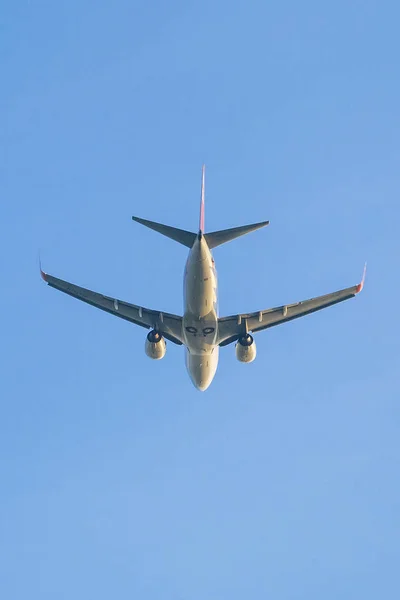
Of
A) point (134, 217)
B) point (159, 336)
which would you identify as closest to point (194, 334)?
point (159, 336)

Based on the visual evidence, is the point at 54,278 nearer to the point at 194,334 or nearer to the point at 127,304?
the point at 127,304

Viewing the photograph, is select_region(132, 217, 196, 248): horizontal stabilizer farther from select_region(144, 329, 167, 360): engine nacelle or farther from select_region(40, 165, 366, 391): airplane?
select_region(144, 329, 167, 360): engine nacelle

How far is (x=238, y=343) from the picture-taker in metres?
46.7

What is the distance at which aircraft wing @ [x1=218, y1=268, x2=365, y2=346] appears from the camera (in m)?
47.3

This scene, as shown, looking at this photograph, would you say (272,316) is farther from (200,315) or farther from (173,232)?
(173,232)

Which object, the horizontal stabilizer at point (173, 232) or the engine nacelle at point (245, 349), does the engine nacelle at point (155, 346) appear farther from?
the horizontal stabilizer at point (173, 232)

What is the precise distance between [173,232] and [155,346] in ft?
25.0

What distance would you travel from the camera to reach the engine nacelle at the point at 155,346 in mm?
46219

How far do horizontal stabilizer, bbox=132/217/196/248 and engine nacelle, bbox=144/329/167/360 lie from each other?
685 centimetres

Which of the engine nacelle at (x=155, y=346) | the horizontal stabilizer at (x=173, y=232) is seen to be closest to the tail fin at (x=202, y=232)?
the horizontal stabilizer at (x=173, y=232)

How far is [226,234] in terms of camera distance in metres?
40.5

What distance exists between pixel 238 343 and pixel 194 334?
2.66 metres

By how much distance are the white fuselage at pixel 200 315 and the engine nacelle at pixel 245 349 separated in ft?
4.26

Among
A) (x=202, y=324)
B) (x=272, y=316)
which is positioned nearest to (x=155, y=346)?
(x=202, y=324)
